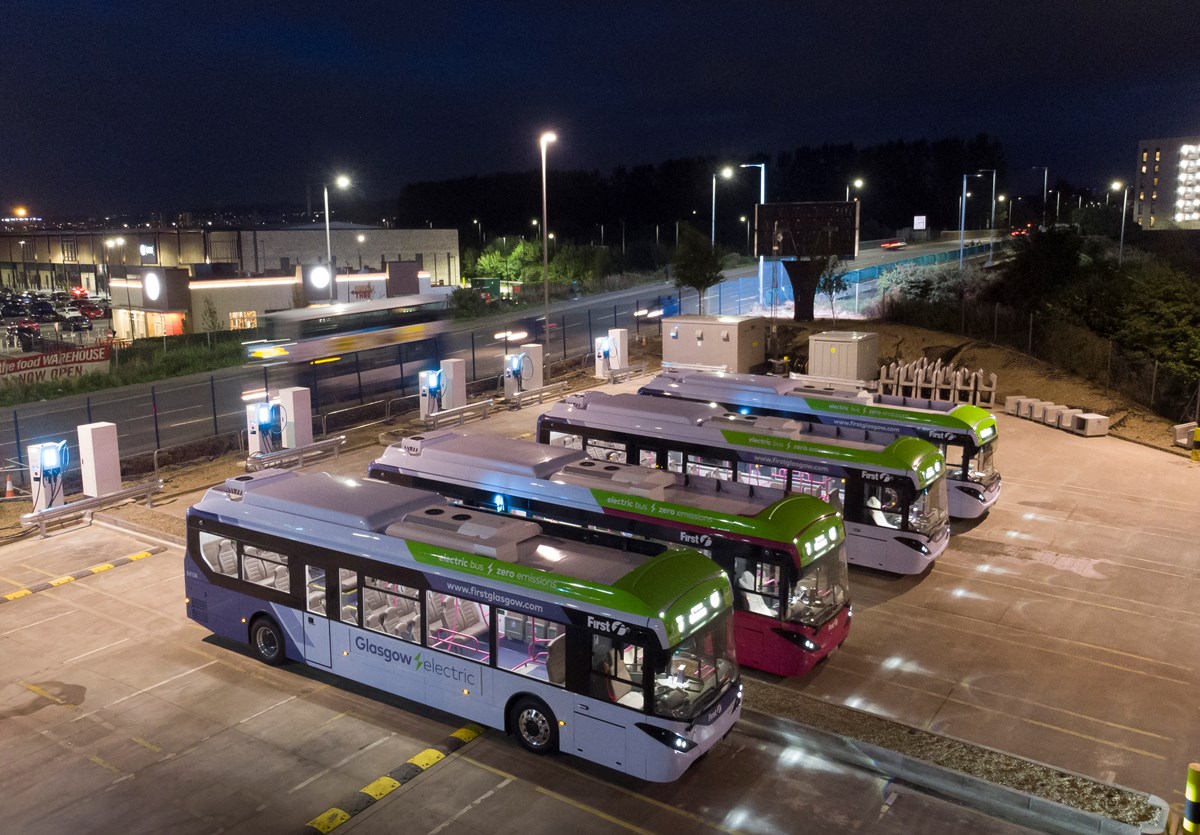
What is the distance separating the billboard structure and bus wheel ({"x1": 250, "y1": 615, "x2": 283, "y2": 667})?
32653 mm

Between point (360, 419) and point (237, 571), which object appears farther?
point (360, 419)

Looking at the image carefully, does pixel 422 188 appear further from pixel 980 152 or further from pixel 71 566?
pixel 71 566

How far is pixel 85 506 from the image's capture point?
66.7ft

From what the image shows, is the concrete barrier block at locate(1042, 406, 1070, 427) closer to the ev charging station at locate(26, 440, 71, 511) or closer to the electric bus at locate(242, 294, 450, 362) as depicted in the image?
the electric bus at locate(242, 294, 450, 362)

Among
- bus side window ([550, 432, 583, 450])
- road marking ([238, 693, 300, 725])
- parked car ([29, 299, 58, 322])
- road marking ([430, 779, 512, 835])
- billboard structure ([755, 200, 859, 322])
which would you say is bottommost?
road marking ([430, 779, 512, 835])

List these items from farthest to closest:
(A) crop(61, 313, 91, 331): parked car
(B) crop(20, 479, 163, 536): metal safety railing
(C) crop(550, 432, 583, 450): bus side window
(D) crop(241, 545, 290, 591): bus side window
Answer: (A) crop(61, 313, 91, 331): parked car, (C) crop(550, 432, 583, 450): bus side window, (B) crop(20, 479, 163, 536): metal safety railing, (D) crop(241, 545, 290, 591): bus side window

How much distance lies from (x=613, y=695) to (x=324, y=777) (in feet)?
11.6

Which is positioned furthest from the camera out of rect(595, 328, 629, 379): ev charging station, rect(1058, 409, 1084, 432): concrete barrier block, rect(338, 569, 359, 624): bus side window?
rect(595, 328, 629, 379): ev charging station

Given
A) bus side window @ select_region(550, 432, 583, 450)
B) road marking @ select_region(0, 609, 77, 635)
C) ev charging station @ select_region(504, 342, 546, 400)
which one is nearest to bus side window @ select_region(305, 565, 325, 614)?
road marking @ select_region(0, 609, 77, 635)

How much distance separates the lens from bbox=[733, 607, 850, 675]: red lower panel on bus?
514 inches

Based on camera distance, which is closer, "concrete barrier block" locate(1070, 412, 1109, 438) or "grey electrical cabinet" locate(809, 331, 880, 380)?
"concrete barrier block" locate(1070, 412, 1109, 438)

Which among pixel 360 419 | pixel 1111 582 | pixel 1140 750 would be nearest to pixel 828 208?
pixel 360 419

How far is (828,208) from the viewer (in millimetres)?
42406

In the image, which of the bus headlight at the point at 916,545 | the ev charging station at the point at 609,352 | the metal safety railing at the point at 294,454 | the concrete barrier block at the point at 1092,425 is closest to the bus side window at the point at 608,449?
the bus headlight at the point at 916,545
